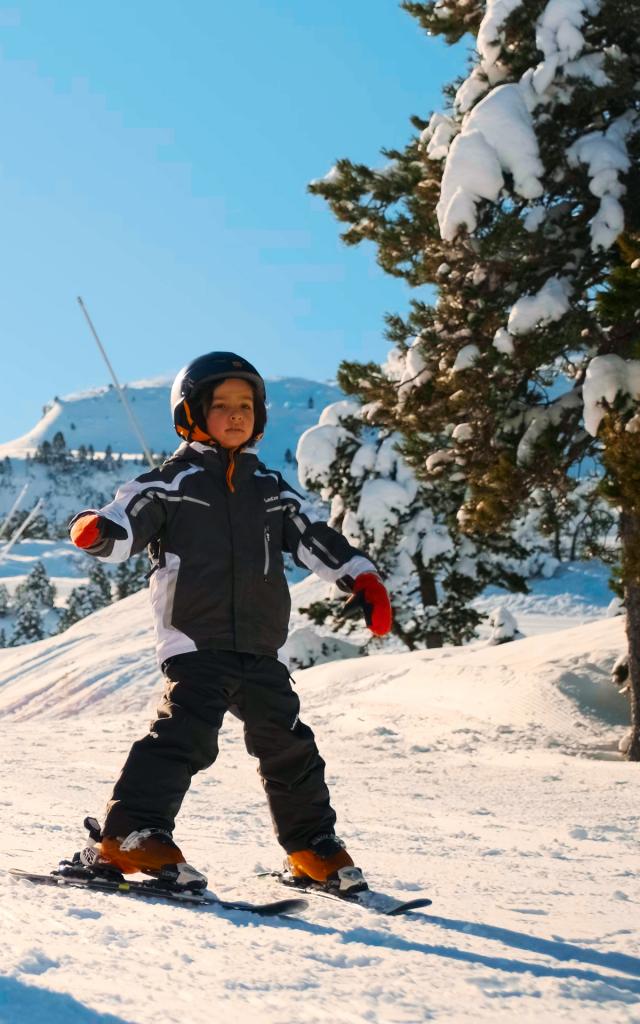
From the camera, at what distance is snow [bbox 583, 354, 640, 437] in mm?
9039

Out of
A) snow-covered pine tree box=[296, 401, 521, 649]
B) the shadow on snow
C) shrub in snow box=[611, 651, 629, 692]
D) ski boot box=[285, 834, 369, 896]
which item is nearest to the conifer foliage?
shrub in snow box=[611, 651, 629, 692]

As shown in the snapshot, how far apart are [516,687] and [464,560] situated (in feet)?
38.8

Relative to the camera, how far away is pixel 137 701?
76.1ft

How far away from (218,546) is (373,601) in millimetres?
601

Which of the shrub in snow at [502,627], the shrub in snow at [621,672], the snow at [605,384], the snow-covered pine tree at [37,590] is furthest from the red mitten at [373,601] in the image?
the snow-covered pine tree at [37,590]

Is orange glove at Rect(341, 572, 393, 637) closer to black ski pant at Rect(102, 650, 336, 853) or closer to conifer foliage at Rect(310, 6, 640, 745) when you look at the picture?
black ski pant at Rect(102, 650, 336, 853)

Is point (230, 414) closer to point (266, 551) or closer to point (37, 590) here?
point (266, 551)

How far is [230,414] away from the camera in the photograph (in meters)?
3.96

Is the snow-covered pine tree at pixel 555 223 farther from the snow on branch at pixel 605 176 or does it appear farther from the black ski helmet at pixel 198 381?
the black ski helmet at pixel 198 381

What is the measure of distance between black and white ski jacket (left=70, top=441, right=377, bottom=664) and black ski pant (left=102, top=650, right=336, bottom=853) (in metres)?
0.09

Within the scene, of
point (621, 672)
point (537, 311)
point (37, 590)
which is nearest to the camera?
point (537, 311)

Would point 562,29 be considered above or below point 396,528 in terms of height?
above

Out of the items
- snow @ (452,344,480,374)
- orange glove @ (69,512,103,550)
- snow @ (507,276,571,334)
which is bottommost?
orange glove @ (69,512,103,550)

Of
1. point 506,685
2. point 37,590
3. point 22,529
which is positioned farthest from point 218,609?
point 37,590
